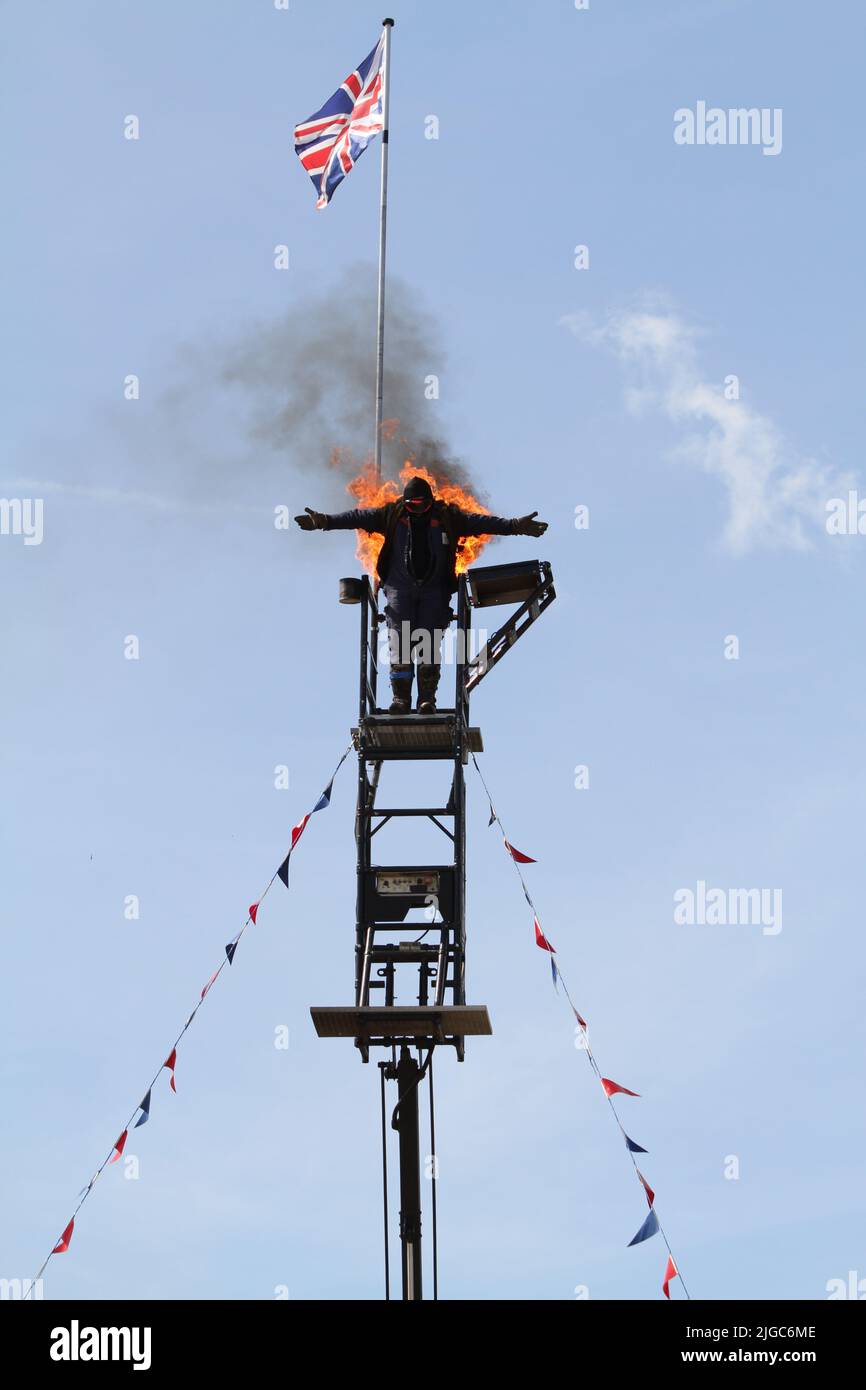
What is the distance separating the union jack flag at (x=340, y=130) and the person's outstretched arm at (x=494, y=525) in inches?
239

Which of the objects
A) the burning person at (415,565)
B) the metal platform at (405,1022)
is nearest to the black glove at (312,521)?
the burning person at (415,565)

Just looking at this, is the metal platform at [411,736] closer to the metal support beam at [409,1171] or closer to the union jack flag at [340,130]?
the metal support beam at [409,1171]

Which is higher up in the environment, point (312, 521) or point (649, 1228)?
point (312, 521)

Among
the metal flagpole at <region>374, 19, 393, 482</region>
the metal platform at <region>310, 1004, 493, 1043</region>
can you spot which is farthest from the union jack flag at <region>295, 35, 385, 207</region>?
the metal platform at <region>310, 1004, 493, 1043</region>

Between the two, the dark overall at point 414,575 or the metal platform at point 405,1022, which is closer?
the metal platform at point 405,1022

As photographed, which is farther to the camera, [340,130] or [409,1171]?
[340,130]

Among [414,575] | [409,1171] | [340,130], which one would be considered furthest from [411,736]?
[340,130]

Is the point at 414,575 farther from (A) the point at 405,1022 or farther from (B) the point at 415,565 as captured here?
(A) the point at 405,1022

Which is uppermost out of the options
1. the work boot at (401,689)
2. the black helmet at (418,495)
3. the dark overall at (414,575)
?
the black helmet at (418,495)

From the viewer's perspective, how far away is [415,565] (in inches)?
1073

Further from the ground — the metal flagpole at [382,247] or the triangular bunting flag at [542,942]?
the metal flagpole at [382,247]

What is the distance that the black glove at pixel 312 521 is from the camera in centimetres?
2716

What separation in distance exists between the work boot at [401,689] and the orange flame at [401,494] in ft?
5.20

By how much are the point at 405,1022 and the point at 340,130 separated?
12857mm
